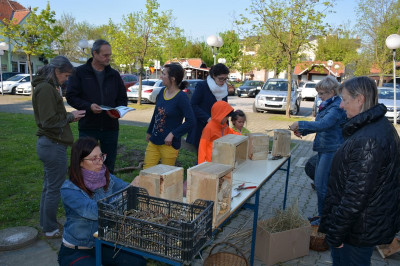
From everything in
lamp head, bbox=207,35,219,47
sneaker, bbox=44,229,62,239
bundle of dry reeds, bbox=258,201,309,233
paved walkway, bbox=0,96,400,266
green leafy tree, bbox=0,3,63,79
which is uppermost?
green leafy tree, bbox=0,3,63,79

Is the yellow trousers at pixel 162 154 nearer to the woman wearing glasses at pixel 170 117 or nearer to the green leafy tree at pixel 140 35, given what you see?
the woman wearing glasses at pixel 170 117

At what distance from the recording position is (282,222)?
3.68 metres

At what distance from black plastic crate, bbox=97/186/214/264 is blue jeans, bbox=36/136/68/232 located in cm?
141

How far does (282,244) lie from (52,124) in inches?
106

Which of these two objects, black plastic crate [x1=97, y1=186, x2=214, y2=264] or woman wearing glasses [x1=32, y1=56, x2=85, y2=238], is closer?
black plastic crate [x1=97, y1=186, x2=214, y2=264]

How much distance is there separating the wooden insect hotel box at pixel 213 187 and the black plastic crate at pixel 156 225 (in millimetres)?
161

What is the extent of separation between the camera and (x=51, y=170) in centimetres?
342

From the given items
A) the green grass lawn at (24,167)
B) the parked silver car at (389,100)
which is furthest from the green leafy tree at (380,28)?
the green grass lawn at (24,167)

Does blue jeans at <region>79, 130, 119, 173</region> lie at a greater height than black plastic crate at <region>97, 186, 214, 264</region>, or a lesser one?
greater

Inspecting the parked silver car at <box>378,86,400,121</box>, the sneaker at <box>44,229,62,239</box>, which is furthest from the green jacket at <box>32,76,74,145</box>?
the parked silver car at <box>378,86,400,121</box>

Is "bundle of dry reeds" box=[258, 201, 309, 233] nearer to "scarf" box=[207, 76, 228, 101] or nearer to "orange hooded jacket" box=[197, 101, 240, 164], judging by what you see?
"orange hooded jacket" box=[197, 101, 240, 164]

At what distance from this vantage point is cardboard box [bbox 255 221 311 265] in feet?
11.4

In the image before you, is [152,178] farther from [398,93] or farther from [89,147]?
[398,93]

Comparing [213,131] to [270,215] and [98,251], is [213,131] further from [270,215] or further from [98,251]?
[98,251]
